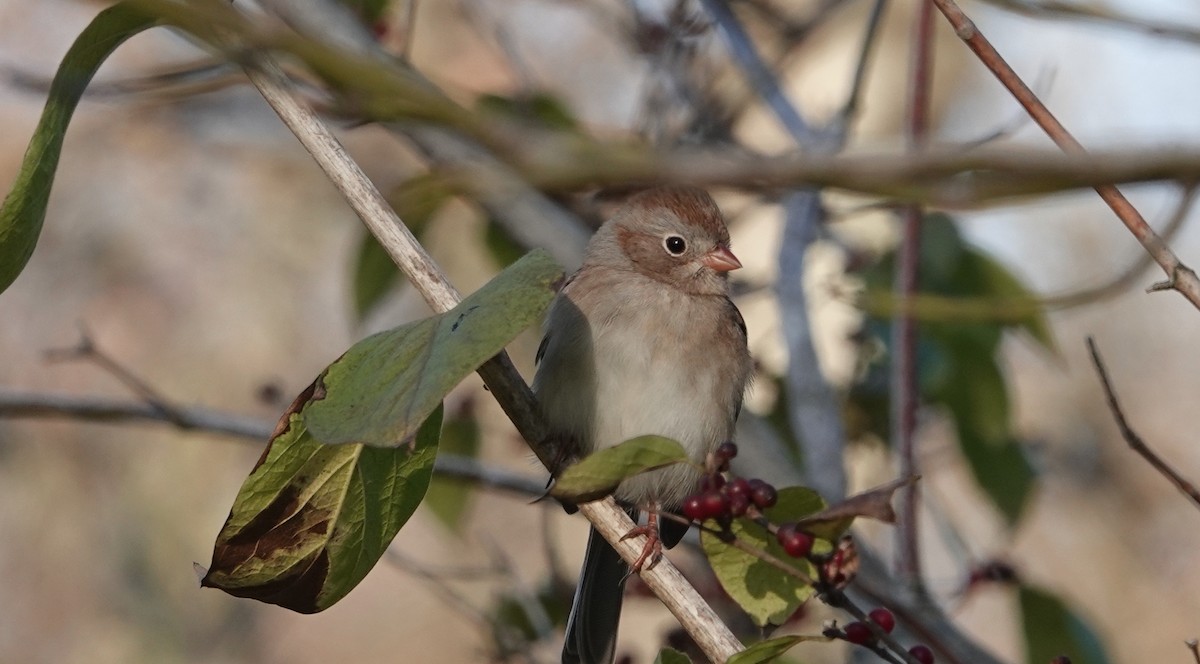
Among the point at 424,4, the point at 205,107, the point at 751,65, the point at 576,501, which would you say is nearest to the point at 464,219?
the point at 424,4

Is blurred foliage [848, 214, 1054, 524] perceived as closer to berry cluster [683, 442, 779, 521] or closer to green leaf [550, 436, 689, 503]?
berry cluster [683, 442, 779, 521]

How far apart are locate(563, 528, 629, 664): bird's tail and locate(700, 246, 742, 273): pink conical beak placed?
95 centimetres

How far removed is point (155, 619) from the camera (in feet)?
38.1

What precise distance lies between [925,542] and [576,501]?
8129mm

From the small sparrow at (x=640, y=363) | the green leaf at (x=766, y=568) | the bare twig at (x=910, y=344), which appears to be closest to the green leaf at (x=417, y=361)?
the green leaf at (x=766, y=568)

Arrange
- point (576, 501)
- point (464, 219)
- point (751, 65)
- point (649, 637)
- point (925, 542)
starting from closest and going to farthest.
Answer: point (576, 501), point (751, 65), point (925, 542), point (649, 637), point (464, 219)

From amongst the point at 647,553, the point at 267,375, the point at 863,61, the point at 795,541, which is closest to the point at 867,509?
the point at 795,541

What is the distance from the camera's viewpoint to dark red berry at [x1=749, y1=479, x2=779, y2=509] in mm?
2088

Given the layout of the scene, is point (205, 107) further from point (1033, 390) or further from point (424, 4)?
point (1033, 390)

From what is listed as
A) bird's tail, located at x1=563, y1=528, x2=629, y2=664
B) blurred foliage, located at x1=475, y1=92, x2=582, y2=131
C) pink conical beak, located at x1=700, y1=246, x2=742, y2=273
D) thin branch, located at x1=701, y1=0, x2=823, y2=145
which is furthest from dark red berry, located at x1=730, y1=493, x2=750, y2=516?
thin branch, located at x1=701, y1=0, x2=823, y2=145

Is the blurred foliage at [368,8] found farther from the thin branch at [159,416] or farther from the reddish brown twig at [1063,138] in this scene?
the reddish brown twig at [1063,138]

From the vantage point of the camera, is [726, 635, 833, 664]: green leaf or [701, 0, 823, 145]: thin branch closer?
[726, 635, 833, 664]: green leaf

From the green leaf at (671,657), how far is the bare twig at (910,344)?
4.61 ft

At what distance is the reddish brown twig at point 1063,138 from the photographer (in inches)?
70.3
